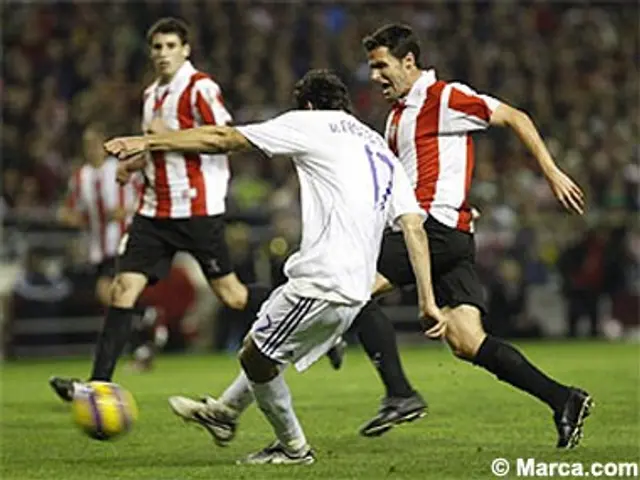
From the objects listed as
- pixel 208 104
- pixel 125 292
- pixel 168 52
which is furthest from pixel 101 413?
pixel 168 52

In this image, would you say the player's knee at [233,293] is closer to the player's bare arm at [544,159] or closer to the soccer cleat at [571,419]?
the player's bare arm at [544,159]

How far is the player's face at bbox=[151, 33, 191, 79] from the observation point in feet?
38.0

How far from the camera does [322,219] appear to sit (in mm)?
8164

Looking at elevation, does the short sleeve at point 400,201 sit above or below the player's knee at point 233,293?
above

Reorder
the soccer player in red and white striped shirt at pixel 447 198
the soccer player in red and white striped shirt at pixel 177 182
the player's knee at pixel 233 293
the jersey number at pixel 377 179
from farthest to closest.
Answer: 1. the player's knee at pixel 233 293
2. the soccer player in red and white striped shirt at pixel 177 182
3. the soccer player in red and white striped shirt at pixel 447 198
4. the jersey number at pixel 377 179

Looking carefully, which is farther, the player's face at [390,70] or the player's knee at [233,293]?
the player's knee at [233,293]

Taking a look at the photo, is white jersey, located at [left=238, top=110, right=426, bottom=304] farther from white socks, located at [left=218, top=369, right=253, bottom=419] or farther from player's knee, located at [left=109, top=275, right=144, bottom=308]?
player's knee, located at [left=109, top=275, right=144, bottom=308]

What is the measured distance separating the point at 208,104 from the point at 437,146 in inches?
96.2

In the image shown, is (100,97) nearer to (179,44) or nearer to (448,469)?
(179,44)

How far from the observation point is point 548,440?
941 centimetres

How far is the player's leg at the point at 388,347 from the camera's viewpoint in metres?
9.65

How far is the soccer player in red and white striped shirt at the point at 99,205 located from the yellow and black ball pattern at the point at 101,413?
7.33 metres

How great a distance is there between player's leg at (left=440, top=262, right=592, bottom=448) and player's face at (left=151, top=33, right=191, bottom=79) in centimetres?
300

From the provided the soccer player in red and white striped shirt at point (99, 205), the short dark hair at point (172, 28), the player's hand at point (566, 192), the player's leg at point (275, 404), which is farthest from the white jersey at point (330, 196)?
the soccer player in red and white striped shirt at point (99, 205)
